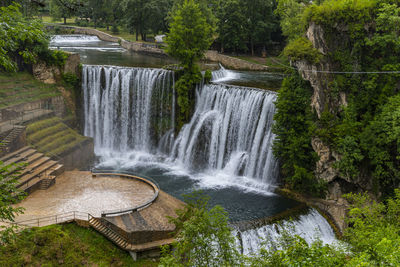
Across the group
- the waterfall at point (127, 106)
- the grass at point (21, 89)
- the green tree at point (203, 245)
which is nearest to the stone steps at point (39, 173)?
the grass at point (21, 89)

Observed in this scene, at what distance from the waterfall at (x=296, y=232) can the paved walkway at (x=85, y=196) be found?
5.81 metres

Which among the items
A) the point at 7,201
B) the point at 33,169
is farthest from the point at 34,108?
the point at 7,201

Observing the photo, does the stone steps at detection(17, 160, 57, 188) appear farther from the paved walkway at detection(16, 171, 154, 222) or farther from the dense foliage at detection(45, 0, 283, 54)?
the dense foliage at detection(45, 0, 283, 54)

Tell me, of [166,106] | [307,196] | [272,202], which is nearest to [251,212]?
[272,202]

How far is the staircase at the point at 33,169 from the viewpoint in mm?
20625

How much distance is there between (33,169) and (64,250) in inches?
297

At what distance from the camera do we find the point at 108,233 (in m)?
17.5

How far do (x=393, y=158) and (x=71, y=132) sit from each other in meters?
21.8

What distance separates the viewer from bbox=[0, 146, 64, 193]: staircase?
20.6 metres

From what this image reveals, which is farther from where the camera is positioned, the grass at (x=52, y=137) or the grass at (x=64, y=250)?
the grass at (x=52, y=137)

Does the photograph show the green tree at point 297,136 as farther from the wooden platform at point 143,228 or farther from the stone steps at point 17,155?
the stone steps at point 17,155

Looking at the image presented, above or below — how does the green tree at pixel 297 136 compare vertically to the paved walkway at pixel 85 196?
above

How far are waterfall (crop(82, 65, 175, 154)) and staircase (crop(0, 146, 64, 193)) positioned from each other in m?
7.44

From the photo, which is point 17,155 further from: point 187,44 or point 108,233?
point 187,44
